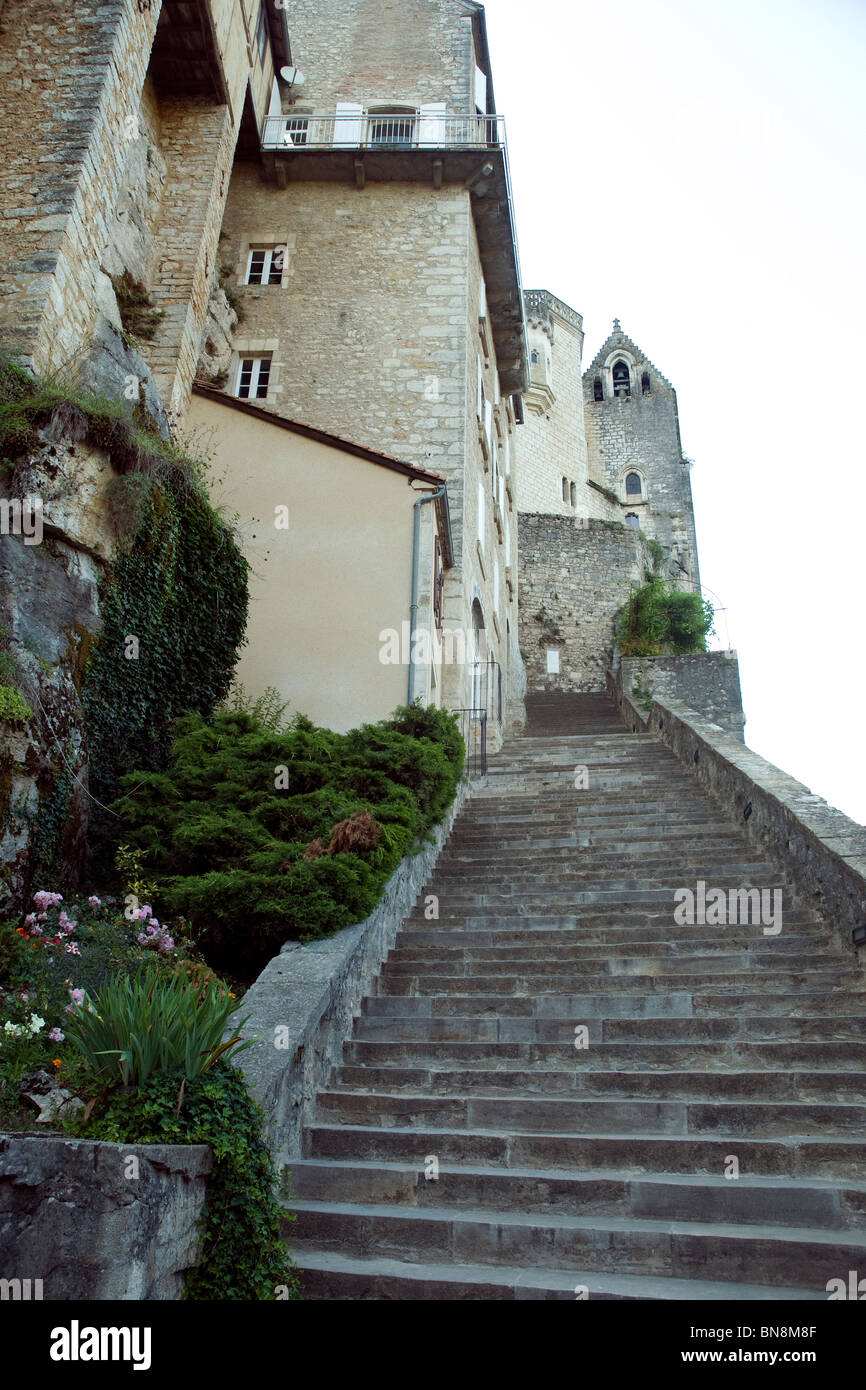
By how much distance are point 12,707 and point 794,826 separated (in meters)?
5.74

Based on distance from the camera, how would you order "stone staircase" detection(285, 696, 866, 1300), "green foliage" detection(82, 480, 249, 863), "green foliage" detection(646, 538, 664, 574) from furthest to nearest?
→ "green foliage" detection(646, 538, 664, 574)
"green foliage" detection(82, 480, 249, 863)
"stone staircase" detection(285, 696, 866, 1300)

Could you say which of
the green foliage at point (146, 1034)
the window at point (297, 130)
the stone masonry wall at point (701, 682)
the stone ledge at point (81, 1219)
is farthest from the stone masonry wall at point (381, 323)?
the stone ledge at point (81, 1219)

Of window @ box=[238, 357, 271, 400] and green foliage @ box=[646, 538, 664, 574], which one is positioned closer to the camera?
window @ box=[238, 357, 271, 400]

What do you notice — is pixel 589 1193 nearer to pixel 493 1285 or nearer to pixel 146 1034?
pixel 493 1285

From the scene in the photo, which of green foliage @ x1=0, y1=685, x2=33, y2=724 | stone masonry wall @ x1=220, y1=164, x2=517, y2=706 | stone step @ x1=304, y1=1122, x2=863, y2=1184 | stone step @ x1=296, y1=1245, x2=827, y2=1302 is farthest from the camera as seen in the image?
stone masonry wall @ x1=220, y1=164, x2=517, y2=706

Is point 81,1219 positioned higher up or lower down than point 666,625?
lower down

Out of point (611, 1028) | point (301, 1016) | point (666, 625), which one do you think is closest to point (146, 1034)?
point (301, 1016)

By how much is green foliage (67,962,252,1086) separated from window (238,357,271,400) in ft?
41.5

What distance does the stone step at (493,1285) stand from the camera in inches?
134

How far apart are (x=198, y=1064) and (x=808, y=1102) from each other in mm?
3005

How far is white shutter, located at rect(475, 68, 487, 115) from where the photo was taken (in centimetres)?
1720

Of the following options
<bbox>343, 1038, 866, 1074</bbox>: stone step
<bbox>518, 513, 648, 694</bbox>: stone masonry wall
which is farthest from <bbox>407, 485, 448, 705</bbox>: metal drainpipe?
<bbox>518, 513, 648, 694</bbox>: stone masonry wall

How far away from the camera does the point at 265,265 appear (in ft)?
51.9

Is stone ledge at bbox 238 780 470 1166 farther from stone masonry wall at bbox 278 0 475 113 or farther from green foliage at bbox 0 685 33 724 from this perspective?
stone masonry wall at bbox 278 0 475 113
